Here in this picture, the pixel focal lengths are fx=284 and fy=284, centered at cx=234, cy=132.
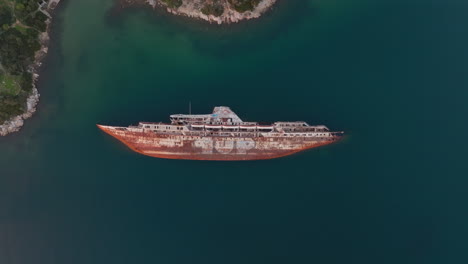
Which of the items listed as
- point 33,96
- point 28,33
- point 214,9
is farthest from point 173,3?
point 33,96

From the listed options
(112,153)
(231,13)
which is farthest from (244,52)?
(112,153)

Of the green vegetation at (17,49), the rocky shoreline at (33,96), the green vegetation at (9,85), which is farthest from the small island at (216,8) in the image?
the green vegetation at (9,85)

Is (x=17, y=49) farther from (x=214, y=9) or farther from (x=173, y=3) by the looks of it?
(x=214, y=9)

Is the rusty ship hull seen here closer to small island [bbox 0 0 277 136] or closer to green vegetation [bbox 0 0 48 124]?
small island [bbox 0 0 277 136]

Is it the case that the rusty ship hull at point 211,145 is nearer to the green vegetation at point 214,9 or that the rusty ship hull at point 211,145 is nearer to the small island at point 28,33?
the small island at point 28,33

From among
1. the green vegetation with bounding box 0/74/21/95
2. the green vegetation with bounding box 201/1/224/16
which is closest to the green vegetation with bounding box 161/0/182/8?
the green vegetation with bounding box 201/1/224/16
